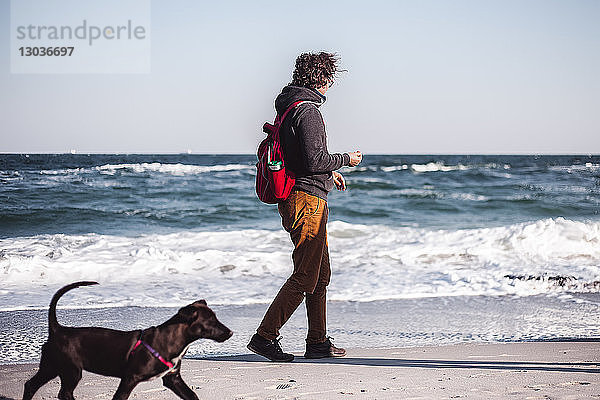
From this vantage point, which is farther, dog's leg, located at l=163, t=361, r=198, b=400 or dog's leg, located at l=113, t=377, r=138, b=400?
dog's leg, located at l=163, t=361, r=198, b=400

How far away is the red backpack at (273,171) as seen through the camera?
12.9 ft

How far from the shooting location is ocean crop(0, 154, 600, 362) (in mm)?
6203

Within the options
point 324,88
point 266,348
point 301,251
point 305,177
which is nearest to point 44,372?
point 266,348

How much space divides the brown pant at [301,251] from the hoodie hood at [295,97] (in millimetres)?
536

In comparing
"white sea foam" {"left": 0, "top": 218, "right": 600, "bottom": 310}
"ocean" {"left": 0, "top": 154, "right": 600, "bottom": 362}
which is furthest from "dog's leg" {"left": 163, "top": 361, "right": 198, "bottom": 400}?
"white sea foam" {"left": 0, "top": 218, "right": 600, "bottom": 310}

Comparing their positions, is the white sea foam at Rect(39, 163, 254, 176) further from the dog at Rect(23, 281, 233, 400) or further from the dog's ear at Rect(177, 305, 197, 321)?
the dog's ear at Rect(177, 305, 197, 321)

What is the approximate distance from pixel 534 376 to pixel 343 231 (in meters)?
8.99

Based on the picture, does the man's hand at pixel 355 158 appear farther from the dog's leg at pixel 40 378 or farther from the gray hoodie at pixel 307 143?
the dog's leg at pixel 40 378

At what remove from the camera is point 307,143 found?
3.85 metres

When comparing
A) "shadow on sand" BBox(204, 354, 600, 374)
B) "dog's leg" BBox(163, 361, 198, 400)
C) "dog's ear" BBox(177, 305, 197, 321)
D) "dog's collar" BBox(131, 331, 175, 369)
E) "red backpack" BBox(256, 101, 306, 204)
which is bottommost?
"shadow on sand" BBox(204, 354, 600, 374)

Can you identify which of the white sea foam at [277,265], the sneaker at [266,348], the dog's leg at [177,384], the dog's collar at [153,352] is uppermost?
the dog's collar at [153,352]

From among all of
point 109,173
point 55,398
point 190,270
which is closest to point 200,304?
point 55,398

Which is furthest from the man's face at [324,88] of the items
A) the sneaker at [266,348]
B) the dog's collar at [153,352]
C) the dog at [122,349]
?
the dog's collar at [153,352]

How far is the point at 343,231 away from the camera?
12.7 m
